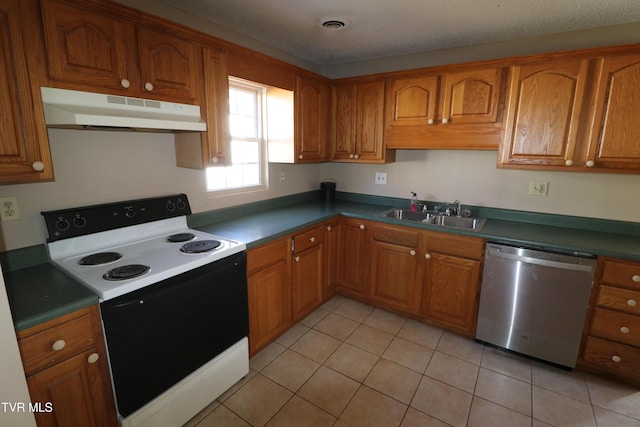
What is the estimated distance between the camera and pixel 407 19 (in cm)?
206

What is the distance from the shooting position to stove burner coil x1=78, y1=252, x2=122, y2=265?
1.57 m

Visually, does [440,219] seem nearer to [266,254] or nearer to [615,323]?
[615,323]

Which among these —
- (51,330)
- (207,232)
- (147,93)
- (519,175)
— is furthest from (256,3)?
(519,175)

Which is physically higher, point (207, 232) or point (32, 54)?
point (32, 54)

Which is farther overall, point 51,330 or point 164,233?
point 164,233

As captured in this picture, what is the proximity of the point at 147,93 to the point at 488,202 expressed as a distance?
102 inches

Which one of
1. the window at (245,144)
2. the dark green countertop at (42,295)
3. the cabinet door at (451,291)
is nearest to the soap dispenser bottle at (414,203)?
the cabinet door at (451,291)

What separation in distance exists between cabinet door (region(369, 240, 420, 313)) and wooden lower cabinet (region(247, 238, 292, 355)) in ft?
2.70

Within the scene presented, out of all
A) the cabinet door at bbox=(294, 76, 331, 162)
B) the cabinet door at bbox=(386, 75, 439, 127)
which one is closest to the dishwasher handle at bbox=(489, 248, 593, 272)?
the cabinet door at bbox=(386, 75, 439, 127)

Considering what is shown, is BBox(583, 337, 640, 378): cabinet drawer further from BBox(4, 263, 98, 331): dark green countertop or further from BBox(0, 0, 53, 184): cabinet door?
BBox(0, 0, 53, 184): cabinet door

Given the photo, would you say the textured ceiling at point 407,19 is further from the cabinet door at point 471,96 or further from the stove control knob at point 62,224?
the stove control knob at point 62,224

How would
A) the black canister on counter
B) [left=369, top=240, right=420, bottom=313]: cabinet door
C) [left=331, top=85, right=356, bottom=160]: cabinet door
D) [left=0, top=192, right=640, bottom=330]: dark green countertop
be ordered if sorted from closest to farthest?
[left=0, top=192, right=640, bottom=330]: dark green countertop → [left=369, top=240, right=420, bottom=313]: cabinet door → [left=331, top=85, right=356, bottom=160]: cabinet door → the black canister on counter

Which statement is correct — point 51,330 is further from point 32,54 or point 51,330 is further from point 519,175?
point 519,175

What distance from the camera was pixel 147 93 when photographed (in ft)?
5.26
